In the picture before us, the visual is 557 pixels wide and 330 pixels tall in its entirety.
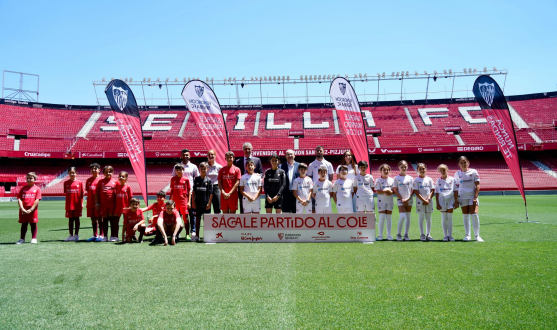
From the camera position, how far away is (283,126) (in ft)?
142

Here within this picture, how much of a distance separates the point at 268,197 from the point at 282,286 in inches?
144

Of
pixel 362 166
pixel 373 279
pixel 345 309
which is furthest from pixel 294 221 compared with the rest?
pixel 345 309

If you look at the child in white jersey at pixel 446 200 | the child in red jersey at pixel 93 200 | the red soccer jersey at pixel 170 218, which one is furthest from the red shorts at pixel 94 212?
the child in white jersey at pixel 446 200

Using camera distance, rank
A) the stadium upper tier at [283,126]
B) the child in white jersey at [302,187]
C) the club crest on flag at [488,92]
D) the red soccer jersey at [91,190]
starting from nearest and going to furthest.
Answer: the child in white jersey at [302,187], the red soccer jersey at [91,190], the club crest on flag at [488,92], the stadium upper tier at [283,126]

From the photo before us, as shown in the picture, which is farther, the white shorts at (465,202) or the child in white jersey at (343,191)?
the child in white jersey at (343,191)

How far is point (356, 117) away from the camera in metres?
10.9

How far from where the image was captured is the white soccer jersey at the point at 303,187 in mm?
7930

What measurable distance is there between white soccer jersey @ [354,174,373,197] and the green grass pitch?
1458 millimetres

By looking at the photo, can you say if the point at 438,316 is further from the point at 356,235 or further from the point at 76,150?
the point at 76,150

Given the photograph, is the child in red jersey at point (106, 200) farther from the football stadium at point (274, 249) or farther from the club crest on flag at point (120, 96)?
the club crest on flag at point (120, 96)

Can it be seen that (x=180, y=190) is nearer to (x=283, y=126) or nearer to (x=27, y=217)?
(x=27, y=217)

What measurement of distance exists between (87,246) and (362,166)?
248 inches

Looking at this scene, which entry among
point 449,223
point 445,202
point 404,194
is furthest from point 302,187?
point 449,223

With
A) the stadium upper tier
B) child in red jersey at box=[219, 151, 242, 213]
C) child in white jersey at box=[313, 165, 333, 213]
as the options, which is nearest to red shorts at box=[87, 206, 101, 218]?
child in red jersey at box=[219, 151, 242, 213]
